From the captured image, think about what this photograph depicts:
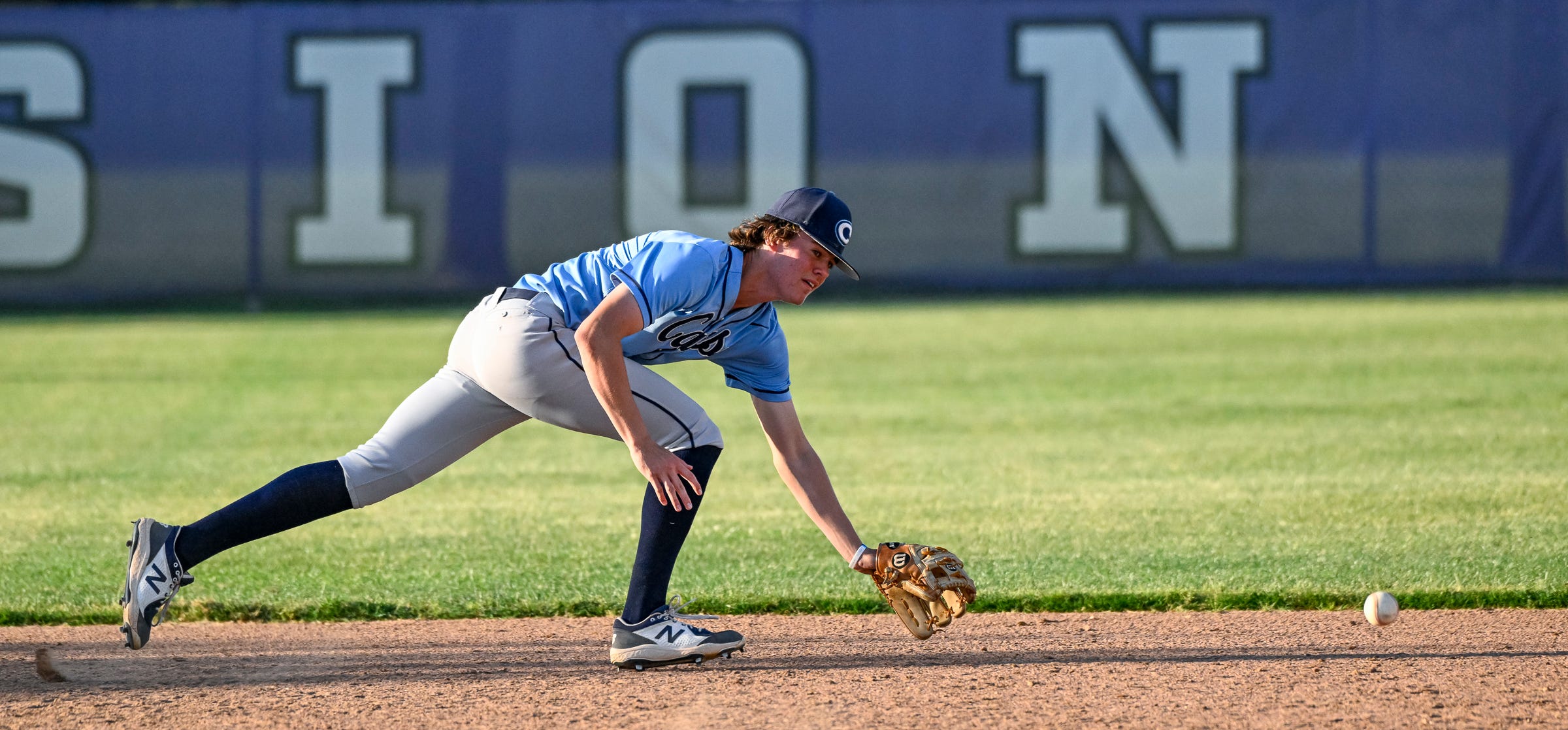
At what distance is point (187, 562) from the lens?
168 inches

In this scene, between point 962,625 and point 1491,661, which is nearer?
point 1491,661

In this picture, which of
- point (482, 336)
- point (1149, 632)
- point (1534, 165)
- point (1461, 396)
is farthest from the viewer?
point (1534, 165)

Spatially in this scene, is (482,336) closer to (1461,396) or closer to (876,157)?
(1461,396)

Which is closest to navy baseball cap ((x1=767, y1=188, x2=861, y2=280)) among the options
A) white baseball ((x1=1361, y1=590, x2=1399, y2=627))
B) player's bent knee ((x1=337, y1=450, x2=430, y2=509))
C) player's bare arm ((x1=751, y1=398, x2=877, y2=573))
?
player's bare arm ((x1=751, y1=398, x2=877, y2=573))

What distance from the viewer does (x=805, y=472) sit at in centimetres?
446

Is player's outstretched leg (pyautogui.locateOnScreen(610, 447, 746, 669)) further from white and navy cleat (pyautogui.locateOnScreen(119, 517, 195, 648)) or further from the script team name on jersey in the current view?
white and navy cleat (pyautogui.locateOnScreen(119, 517, 195, 648))

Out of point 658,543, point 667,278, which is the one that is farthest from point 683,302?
point 658,543

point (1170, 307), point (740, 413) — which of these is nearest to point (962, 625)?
point (740, 413)

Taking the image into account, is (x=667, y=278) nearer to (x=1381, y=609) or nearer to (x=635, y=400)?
(x=635, y=400)

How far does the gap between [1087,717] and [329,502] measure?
2.04 metres

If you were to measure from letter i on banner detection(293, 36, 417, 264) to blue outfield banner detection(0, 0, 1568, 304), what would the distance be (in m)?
0.03

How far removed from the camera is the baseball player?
3959mm

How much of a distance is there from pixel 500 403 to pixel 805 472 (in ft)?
2.86

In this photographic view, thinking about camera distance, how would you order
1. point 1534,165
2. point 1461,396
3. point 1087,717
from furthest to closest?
point 1534,165 → point 1461,396 → point 1087,717
